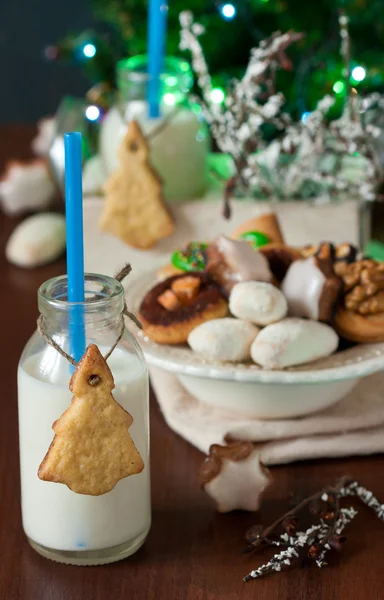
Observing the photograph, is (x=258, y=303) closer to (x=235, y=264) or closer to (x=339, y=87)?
(x=235, y=264)

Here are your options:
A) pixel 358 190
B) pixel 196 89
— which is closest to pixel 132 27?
pixel 196 89

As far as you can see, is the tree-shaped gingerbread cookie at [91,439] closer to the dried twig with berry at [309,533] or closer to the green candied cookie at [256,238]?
the dried twig with berry at [309,533]

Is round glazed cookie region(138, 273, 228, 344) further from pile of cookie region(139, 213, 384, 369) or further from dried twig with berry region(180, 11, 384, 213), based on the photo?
dried twig with berry region(180, 11, 384, 213)

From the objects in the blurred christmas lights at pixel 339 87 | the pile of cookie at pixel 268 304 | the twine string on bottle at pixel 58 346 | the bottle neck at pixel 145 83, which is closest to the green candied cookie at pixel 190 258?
the pile of cookie at pixel 268 304

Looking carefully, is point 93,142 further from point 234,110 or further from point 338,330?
point 338,330

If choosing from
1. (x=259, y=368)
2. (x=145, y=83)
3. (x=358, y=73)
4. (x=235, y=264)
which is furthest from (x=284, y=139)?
(x=259, y=368)

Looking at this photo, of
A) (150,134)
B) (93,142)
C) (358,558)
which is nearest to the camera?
(358,558)
